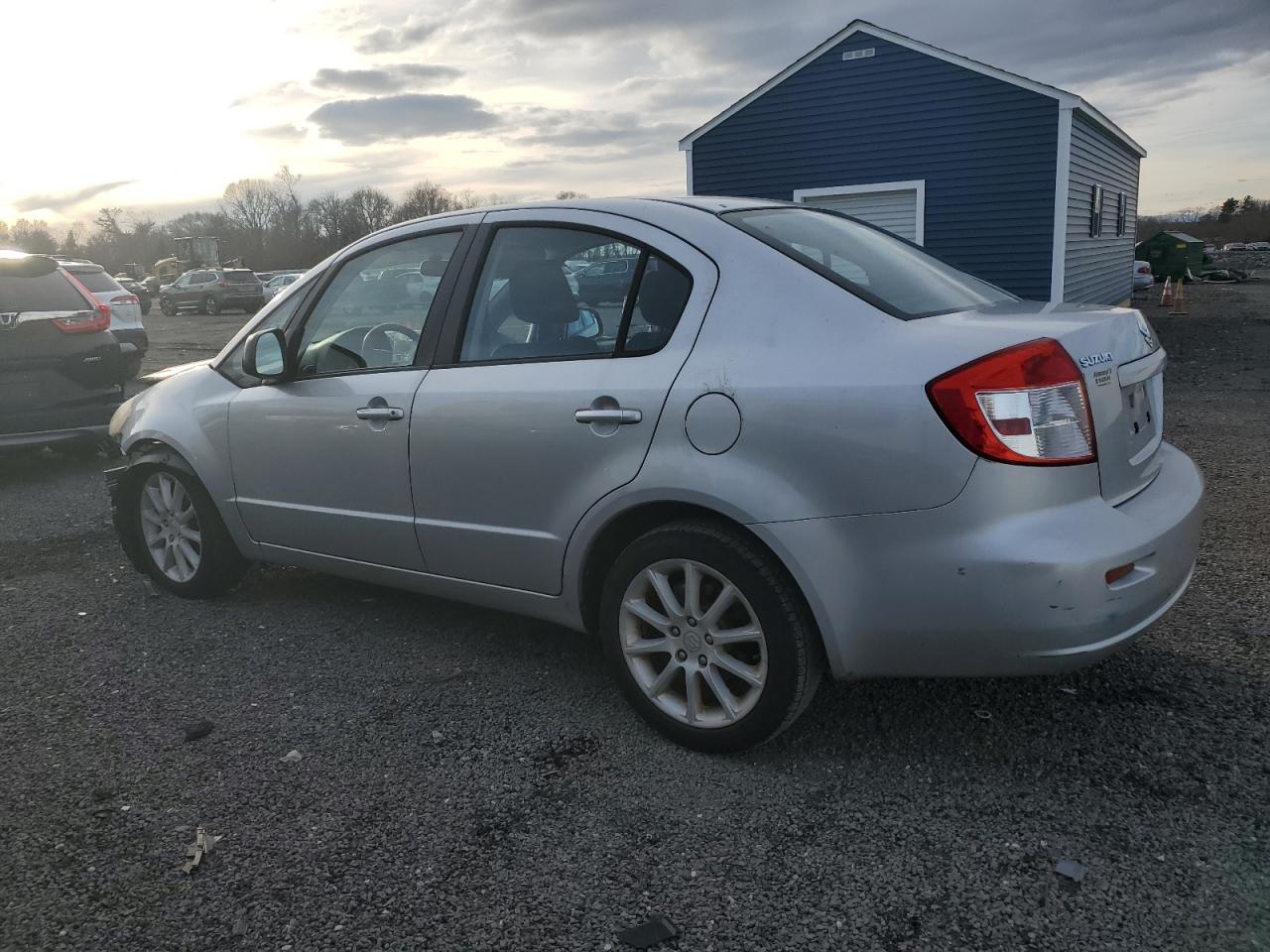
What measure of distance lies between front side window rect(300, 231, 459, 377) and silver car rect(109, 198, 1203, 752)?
12 millimetres

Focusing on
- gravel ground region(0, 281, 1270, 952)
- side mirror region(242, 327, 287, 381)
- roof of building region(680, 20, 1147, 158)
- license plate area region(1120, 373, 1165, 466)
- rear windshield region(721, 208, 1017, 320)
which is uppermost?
roof of building region(680, 20, 1147, 158)

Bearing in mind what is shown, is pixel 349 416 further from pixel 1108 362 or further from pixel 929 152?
pixel 929 152

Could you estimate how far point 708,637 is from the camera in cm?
285

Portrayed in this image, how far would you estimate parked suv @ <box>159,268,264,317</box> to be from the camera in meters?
34.0

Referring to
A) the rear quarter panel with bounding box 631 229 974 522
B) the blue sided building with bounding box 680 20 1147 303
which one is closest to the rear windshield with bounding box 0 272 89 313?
the rear quarter panel with bounding box 631 229 974 522

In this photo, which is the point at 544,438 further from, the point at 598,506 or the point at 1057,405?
the point at 1057,405

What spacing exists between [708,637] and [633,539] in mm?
409

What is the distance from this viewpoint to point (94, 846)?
2666 millimetres

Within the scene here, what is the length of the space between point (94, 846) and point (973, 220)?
51.1 feet

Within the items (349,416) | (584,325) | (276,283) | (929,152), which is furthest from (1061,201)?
(276,283)

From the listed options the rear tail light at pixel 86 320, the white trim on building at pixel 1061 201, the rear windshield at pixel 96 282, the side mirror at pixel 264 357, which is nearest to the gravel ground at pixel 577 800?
the side mirror at pixel 264 357

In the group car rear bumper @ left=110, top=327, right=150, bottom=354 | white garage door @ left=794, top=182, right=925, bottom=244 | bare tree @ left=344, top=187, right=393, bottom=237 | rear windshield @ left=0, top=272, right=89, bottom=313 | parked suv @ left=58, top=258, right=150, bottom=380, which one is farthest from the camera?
bare tree @ left=344, top=187, right=393, bottom=237

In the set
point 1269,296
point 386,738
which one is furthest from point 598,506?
point 1269,296

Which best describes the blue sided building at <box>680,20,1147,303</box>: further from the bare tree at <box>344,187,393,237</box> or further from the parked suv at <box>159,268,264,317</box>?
the bare tree at <box>344,187,393,237</box>
